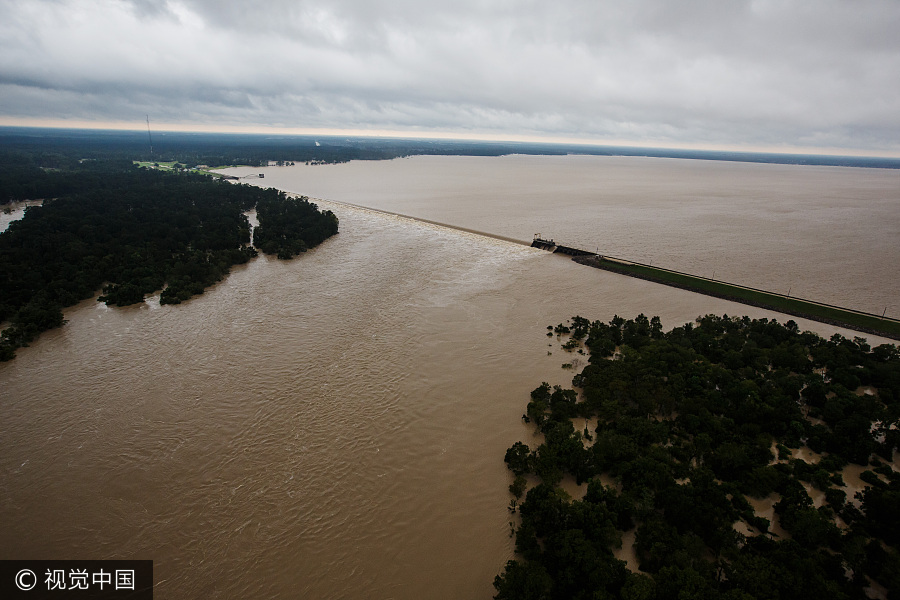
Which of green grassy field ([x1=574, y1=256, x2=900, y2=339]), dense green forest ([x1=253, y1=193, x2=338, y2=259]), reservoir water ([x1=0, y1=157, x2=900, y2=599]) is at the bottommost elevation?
reservoir water ([x1=0, y1=157, x2=900, y2=599])

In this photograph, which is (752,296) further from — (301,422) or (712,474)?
(301,422)

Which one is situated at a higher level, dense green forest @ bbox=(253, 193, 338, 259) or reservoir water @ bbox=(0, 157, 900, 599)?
dense green forest @ bbox=(253, 193, 338, 259)

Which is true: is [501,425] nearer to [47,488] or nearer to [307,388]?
[307,388]

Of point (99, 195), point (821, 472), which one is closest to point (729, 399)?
point (821, 472)

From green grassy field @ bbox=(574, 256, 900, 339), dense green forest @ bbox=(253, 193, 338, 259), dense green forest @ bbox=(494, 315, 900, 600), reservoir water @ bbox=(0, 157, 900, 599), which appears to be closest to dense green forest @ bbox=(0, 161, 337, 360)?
dense green forest @ bbox=(253, 193, 338, 259)

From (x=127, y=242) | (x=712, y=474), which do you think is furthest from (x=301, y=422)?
(x=127, y=242)

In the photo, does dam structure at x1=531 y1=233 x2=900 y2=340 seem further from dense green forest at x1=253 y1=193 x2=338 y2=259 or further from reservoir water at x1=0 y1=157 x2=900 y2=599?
dense green forest at x1=253 y1=193 x2=338 y2=259

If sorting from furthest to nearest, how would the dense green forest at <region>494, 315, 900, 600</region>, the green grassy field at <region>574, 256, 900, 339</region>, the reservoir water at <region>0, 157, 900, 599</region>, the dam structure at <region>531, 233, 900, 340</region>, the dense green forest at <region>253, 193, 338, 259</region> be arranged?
1. the dense green forest at <region>253, 193, 338, 259</region>
2. the dam structure at <region>531, 233, 900, 340</region>
3. the green grassy field at <region>574, 256, 900, 339</region>
4. the reservoir water at <region>0, 157, 900, 599</region>
5. the dense green forest at <region>494, 315, 900, 600</region>
